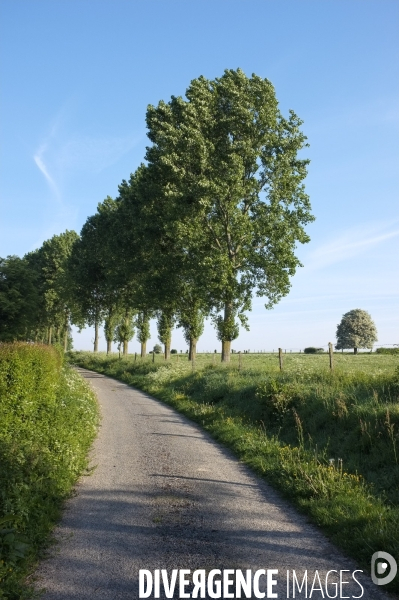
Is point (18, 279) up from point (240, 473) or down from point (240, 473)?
up

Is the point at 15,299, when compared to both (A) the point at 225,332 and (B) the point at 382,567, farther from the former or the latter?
(B) the point at 382,567

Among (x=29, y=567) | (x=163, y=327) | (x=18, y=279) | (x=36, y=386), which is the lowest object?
(x=29, y=567)

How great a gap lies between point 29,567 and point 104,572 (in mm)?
1118

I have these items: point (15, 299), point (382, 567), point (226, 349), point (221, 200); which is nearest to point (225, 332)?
point (226, 349)

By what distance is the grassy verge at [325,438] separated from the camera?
7.89 meters

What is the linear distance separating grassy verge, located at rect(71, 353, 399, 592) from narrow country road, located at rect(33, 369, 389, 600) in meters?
0.48

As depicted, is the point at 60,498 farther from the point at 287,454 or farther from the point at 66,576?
the point at 287,454

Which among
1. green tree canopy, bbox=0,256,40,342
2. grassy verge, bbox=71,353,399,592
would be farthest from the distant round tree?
grassy verge, bbox=71,353,399,592

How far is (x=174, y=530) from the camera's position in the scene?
789 cm

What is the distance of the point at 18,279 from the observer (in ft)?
189

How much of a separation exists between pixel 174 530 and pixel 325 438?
651 centimetres

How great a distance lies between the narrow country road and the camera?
6328 millimetres

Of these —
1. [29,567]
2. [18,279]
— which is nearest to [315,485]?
[29,567]

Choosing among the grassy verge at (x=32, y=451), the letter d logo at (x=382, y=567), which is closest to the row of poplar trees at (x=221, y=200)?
the grassy verge at (x=32, y=451)
